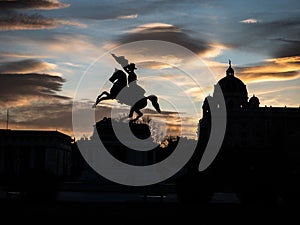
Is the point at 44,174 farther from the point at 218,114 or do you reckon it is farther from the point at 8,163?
the point at 218,114

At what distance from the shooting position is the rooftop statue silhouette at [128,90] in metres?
48.5

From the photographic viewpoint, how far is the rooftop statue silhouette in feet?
159

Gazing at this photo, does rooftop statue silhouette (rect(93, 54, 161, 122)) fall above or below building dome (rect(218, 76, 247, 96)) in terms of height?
below

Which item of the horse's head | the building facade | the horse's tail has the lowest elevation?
the building facade

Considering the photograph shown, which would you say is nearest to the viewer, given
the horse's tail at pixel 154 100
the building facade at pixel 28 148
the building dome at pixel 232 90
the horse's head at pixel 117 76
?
the horse's head at pixel 117 76

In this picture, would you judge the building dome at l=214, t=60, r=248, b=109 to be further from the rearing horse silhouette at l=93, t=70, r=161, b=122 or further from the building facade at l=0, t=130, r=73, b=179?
the rearing horse silhouette at l=93, t=70, r=161, b=122

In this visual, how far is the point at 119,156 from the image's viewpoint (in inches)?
2028

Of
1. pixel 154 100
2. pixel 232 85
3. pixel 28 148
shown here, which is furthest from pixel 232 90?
pixel 154 100

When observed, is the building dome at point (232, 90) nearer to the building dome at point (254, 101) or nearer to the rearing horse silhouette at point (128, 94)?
the building dome at point (254, 101)

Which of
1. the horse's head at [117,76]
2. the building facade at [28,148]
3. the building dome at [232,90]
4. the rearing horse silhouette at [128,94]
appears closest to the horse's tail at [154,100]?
the rearing horse silhouette at [128,94]

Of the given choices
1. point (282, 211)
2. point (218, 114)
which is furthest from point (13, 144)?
point (282, 211)

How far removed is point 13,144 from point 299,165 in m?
86.4

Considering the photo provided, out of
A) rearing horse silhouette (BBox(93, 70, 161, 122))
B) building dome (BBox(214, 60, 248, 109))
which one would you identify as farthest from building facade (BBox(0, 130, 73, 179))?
rearing horse silhouette (BBox(93, 70, 161, 122))

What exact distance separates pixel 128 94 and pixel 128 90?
27cm
